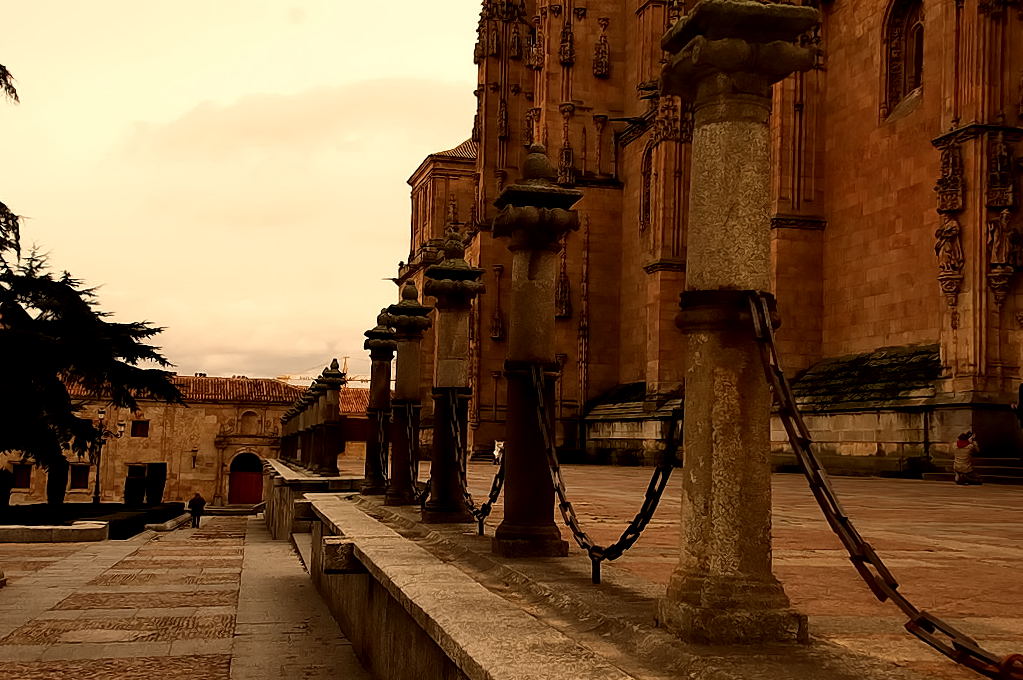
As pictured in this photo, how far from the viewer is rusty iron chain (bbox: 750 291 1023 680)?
107 inches

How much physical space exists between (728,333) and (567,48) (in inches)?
1218

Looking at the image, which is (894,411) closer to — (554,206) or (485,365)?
(554,206)

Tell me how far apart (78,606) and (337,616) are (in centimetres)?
266

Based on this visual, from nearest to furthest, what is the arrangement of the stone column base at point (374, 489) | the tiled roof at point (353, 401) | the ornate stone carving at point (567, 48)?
the stone column base at point (374, 489) → the ornate stone carving at point (567, 48) → the tiled roof at point (353, 401)

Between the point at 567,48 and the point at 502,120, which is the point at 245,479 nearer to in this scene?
the point at 502,120

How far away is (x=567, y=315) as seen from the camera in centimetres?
3259

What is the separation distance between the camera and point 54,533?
60.3 feet

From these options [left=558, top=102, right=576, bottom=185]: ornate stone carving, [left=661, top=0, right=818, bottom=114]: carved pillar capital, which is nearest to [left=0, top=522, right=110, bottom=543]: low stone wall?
[left=661, top=0, right=818, bottom=114]: carved pillar capital

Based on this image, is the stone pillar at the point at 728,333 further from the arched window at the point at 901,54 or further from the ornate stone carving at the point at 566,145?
the ornate stone carving at the point at 566,145

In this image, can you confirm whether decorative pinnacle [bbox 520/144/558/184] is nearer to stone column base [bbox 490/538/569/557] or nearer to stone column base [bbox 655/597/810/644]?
stone column base [bbox 490/538/569/557]

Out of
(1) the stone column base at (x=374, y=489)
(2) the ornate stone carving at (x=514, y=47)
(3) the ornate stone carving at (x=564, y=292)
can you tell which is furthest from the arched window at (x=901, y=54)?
(2) the ornate stone carving at (x=514, y=47)

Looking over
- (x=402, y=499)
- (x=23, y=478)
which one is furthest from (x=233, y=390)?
(x=402, y=499)

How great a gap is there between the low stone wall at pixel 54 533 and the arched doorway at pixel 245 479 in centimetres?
4579

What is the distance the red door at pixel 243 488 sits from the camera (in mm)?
65125
